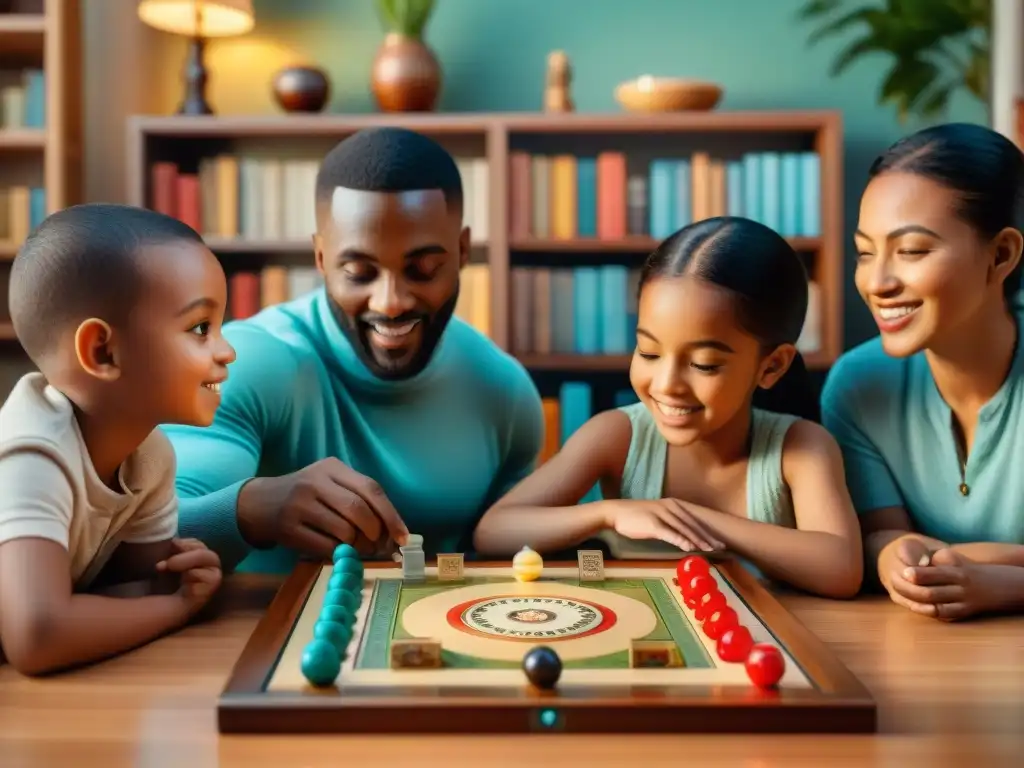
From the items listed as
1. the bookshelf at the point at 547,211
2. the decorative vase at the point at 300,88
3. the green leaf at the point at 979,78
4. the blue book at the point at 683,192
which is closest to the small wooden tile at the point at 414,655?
the bookshelf at the point at 547,211

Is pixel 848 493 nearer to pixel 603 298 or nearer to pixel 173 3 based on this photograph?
pixel 603 298

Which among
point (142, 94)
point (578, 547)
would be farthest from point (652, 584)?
point (142, 94)

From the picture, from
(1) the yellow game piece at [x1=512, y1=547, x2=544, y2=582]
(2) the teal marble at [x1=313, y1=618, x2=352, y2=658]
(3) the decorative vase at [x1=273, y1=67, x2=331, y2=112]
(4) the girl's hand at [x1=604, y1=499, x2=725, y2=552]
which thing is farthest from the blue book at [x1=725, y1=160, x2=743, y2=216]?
(2) the teal marble at [x1=313, y1=618, x2=352, y2=658]

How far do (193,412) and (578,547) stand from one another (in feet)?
1.55

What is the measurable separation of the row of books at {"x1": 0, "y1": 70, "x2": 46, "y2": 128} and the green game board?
2.62 m

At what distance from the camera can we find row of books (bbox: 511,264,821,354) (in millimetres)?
3008

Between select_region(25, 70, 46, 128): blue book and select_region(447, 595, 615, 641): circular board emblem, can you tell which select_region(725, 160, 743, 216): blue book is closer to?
select_region(25, 70, 46, 128): blue book

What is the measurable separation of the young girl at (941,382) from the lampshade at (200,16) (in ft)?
7.75

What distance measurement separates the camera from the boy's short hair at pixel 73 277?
781 mm

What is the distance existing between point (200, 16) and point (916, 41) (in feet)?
6.72

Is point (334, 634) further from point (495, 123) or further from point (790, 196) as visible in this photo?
point (790, 196)

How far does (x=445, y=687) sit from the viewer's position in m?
0.67

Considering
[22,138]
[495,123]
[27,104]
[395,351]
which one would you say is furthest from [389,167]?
[27,104]

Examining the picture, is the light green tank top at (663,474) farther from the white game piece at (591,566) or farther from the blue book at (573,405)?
the blue book at (573,405)
